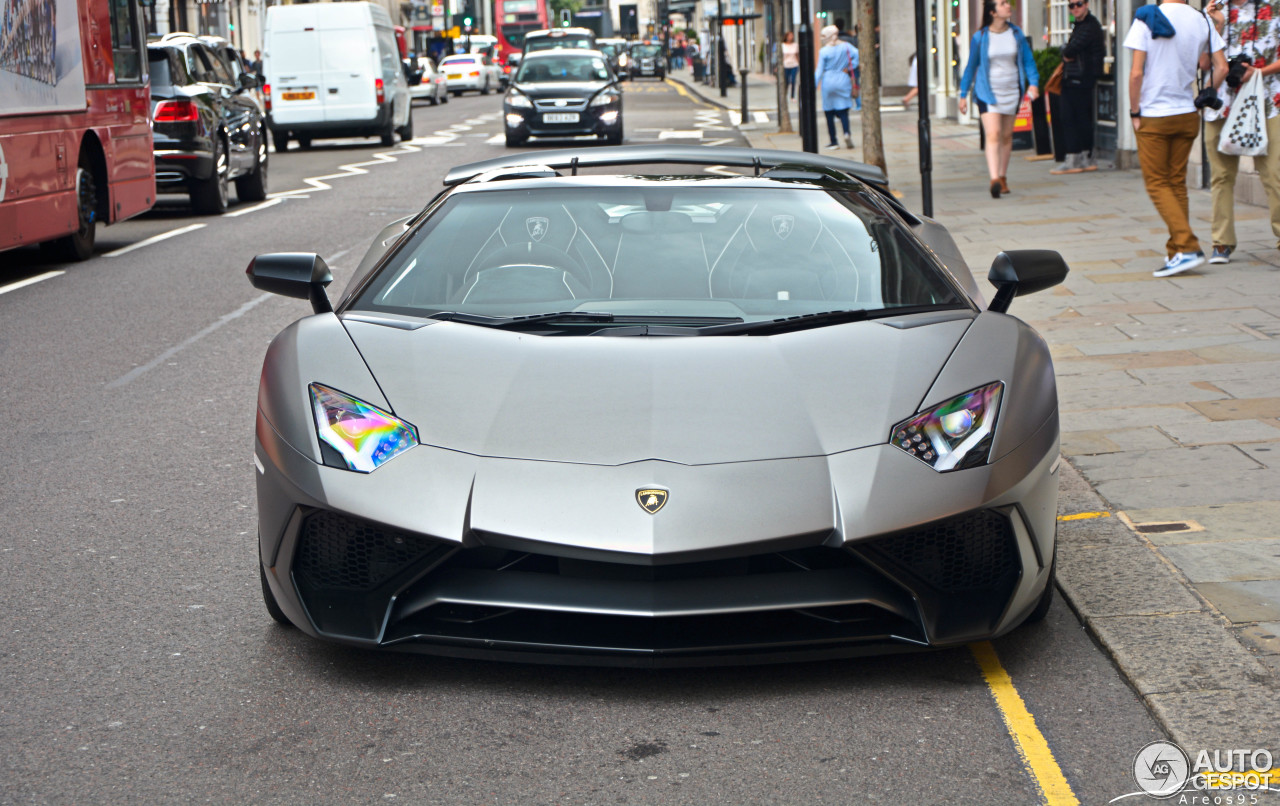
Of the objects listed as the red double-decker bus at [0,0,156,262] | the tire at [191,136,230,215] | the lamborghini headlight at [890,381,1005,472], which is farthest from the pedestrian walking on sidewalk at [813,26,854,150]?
the lamborghini headlight at [890,381,1005,472]

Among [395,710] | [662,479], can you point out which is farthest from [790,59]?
[395,710]

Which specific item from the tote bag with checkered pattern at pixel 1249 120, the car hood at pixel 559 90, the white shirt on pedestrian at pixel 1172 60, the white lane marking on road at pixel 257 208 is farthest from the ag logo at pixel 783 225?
the car hood at pixel 559 90

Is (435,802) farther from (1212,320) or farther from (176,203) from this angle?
(176,203)

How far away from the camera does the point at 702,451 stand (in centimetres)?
343

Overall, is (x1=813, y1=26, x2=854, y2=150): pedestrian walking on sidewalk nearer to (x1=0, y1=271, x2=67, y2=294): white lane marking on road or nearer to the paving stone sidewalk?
the paving stone sidewalk

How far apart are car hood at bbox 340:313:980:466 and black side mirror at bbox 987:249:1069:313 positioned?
0.38 metres

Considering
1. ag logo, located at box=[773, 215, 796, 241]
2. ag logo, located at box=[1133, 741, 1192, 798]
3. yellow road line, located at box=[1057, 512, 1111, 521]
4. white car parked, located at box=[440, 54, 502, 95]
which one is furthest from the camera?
white car parked, located at box=[440, 54, 502, 95]

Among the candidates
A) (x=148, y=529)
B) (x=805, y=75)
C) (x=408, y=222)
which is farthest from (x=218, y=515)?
(x=805, y=75)

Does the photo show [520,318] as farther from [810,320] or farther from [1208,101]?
[1208,101]

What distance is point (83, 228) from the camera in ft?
41.9

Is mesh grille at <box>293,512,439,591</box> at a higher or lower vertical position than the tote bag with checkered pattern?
lower

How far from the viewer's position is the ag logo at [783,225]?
4.48 meters

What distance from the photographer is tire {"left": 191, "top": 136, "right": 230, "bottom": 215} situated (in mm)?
16438

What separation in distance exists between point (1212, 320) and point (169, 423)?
5.36 metres
